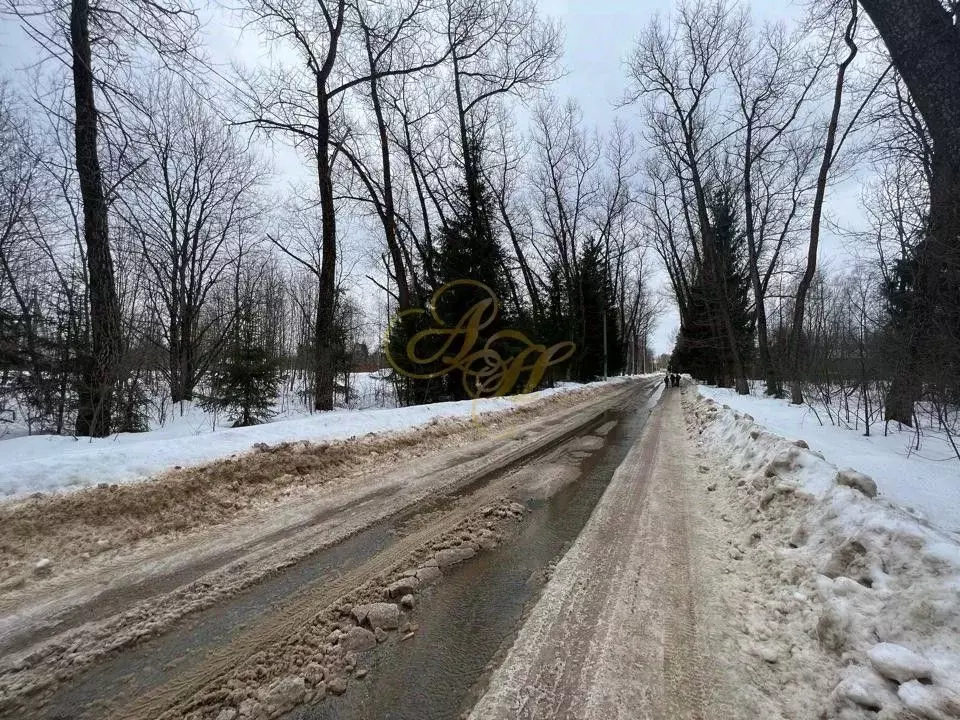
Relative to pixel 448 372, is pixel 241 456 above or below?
below

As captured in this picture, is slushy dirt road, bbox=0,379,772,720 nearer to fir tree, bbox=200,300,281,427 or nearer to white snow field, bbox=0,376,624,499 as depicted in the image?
white snow field, bbox=0,376,624,499

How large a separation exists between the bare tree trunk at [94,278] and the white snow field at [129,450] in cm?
107


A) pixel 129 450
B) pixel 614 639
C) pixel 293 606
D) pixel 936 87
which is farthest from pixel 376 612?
pixel 936 87

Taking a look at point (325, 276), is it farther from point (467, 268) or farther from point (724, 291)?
point (724, 291)

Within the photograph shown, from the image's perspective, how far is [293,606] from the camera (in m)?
2.39

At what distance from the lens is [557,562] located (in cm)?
298

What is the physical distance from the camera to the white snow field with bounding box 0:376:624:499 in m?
3.65

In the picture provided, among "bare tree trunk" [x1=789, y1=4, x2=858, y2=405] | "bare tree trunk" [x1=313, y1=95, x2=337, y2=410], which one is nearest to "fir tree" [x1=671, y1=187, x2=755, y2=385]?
"bare tree trunk" [x1=789, y1=4, x2=858, y2=405]

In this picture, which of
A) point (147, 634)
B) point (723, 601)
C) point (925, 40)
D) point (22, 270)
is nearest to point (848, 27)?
point (925, 40)

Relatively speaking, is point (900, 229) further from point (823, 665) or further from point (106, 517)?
point (106, 517)

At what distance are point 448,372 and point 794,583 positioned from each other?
11.7 m

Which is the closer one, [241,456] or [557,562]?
[557,562]

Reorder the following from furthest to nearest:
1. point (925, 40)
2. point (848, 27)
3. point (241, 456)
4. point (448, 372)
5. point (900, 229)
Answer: point (448, 372) < point (848, 27) < point (900, 229) < point (241, 456) < point (925, 40)

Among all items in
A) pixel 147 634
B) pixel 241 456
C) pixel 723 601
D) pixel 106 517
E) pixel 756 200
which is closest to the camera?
pixel 147 634
